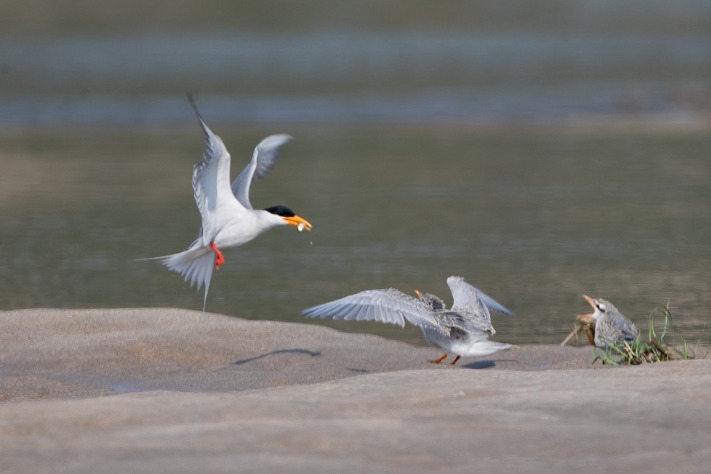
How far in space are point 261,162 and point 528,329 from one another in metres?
2.06

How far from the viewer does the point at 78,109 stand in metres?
24.2

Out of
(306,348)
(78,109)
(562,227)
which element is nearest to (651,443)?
(306,348)

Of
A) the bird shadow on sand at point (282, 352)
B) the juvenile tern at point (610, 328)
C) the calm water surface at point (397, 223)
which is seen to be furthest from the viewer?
the calm water surface at point (397, 223)

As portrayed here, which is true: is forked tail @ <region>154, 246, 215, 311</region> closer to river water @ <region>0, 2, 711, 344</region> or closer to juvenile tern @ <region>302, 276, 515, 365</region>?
river water @ <region>0, 2, 711, 344</region>

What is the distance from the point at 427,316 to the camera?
7.24 m

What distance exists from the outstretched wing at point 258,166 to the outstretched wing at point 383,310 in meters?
1.99

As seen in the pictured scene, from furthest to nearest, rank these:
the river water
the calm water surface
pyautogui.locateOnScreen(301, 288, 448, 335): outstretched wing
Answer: the river water < the calm water surface < pyautogui.locateOnScreen(301, 288, 448, 335): outstretched wing

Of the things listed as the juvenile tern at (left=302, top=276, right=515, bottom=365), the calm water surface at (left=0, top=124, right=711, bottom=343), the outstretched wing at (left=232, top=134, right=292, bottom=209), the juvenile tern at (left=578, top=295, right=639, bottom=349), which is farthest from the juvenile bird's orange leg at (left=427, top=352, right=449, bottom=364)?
the outstretched wing at (left=232, top=134, right=292, bottom=209)

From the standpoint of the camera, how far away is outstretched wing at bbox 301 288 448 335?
7.25 m

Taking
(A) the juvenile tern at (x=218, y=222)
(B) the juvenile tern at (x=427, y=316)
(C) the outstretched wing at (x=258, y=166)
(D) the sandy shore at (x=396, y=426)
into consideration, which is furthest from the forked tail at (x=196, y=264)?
(D) the sandy shore at (x=396, y=426)

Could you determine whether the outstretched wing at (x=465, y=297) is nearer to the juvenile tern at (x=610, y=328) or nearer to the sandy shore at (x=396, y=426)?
the juvenile tern at (x=610, y=328)

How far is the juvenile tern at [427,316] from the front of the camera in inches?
286

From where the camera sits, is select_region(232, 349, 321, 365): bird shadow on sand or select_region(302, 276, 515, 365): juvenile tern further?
select_region(232, 349, 321, 365): bird shadow on sand

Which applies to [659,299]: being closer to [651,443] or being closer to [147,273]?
[147,273]
